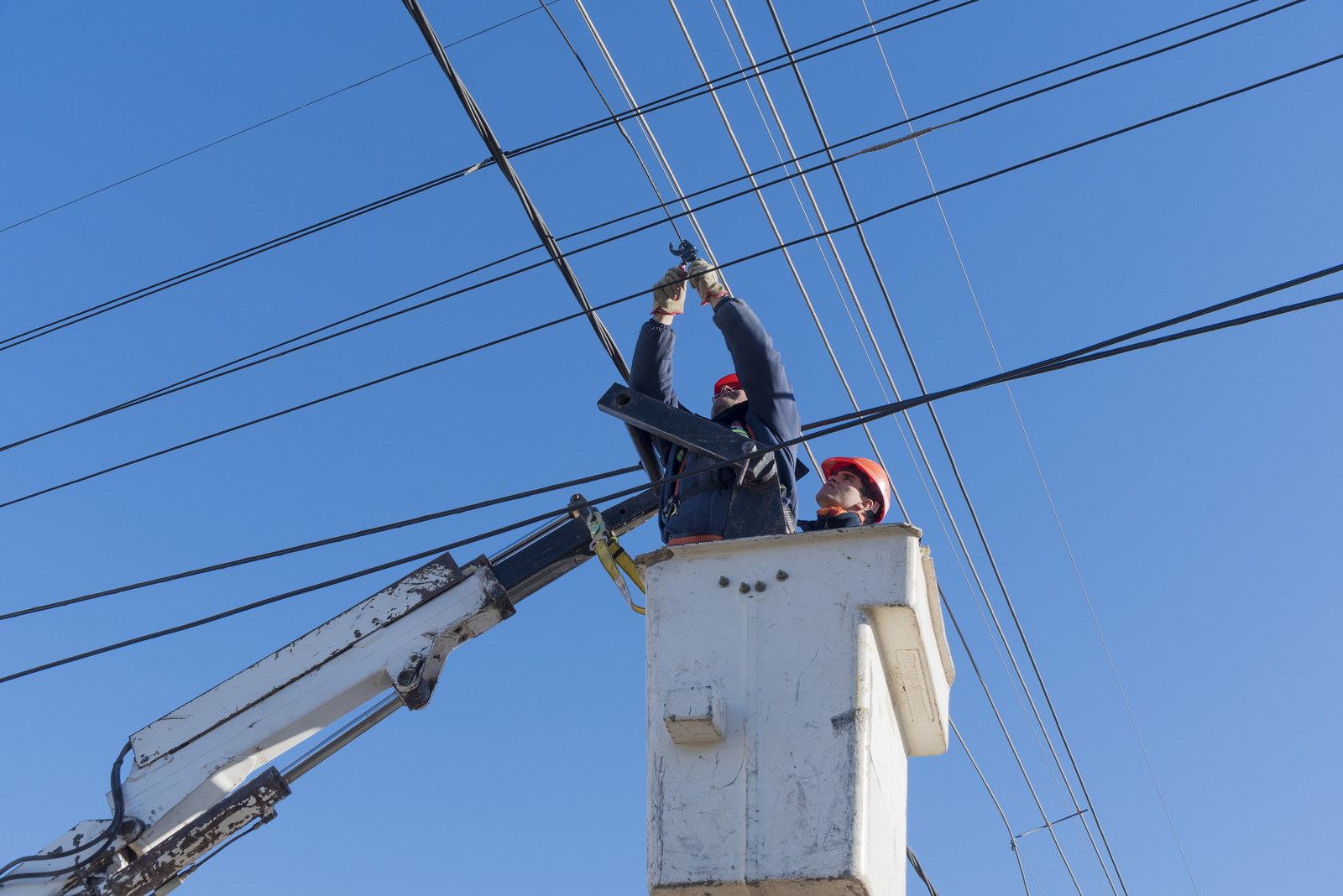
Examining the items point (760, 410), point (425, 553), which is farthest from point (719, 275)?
point (425, 553)

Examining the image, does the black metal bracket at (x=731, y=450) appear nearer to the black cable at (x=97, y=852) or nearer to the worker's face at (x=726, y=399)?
the worker's face at (x=726, y=399)

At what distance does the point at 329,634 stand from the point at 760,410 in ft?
6.41

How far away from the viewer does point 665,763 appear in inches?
136

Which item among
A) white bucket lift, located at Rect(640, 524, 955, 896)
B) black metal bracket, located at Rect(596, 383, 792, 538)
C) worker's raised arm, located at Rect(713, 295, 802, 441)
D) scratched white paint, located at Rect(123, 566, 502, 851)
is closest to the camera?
white bucket lift, located at Rect(640, 524, 955, 896)

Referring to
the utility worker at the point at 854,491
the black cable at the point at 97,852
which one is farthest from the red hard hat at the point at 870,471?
the black cable at the point at 97,852

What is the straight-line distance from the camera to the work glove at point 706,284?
14.9 feet

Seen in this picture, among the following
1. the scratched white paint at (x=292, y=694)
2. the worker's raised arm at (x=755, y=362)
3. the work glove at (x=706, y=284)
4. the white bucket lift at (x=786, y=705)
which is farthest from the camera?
the scratched white paint at (x=292, y=694)

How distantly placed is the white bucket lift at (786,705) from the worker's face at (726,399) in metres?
1.12

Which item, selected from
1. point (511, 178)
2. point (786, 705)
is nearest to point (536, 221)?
point (511, 178)

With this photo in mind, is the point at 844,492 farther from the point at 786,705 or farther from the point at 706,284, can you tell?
the point at 786,705

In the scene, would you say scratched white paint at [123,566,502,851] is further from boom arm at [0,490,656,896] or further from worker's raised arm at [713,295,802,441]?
worker's raised arm at [713,295,802,441]

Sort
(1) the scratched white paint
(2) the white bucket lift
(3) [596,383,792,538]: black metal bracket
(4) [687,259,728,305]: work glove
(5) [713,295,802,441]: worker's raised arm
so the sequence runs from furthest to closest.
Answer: (1) the scratched white paint
(4) [687,259,728,305]: work glove
(5) [713,295,802,441]: worker's raised arm
(3) [596,383,792,538]: black metal bracket
(2) the white bucket lift

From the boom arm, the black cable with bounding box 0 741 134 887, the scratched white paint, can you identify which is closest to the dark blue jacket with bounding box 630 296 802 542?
the boom arm

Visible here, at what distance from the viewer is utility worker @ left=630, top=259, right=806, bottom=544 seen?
4219 mm
